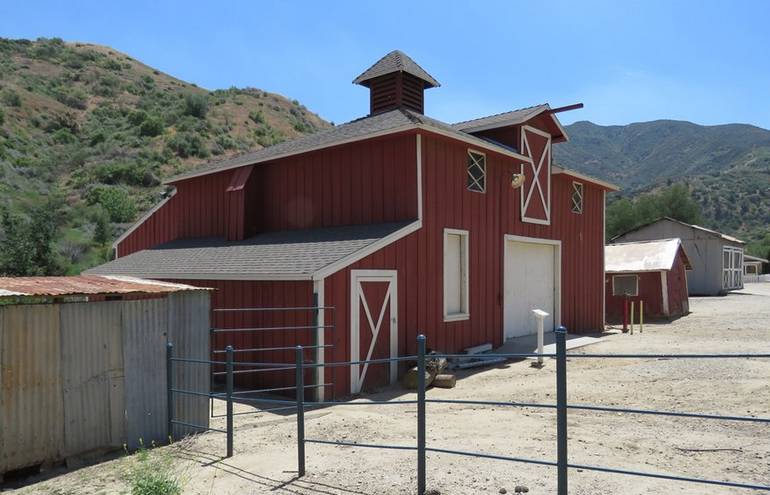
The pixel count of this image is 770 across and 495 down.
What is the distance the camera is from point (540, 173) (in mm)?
16062

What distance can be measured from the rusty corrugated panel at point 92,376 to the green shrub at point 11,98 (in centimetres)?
5385

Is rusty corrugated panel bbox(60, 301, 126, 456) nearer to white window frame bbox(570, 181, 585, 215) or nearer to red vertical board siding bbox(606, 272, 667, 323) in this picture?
white window frame bbox(570, 181, 585, 215)

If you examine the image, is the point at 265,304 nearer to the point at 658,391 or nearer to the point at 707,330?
the point at 658,391

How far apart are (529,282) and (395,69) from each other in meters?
6.89

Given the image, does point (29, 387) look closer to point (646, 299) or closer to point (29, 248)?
point (29, 248)

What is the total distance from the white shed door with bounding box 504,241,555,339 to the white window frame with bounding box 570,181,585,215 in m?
1.98

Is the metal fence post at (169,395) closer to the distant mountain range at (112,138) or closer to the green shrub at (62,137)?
the distant mountain range at (112,138)

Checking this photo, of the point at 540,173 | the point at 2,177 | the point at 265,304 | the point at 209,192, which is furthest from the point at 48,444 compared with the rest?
the point at 2,177

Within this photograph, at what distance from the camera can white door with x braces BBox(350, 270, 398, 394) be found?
1023cm

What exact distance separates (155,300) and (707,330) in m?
17.0

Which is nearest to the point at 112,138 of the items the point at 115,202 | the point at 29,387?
the point at 115,202

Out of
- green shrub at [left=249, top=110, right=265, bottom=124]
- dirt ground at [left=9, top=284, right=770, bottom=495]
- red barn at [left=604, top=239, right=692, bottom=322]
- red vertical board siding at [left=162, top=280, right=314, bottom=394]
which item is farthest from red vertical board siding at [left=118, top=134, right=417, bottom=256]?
green shrub at [left=249, top=110, right=265, bottom=124]

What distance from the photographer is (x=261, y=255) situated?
40.3 feet

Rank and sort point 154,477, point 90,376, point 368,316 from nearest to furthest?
point 154,477, point 90,376, point 368,316
